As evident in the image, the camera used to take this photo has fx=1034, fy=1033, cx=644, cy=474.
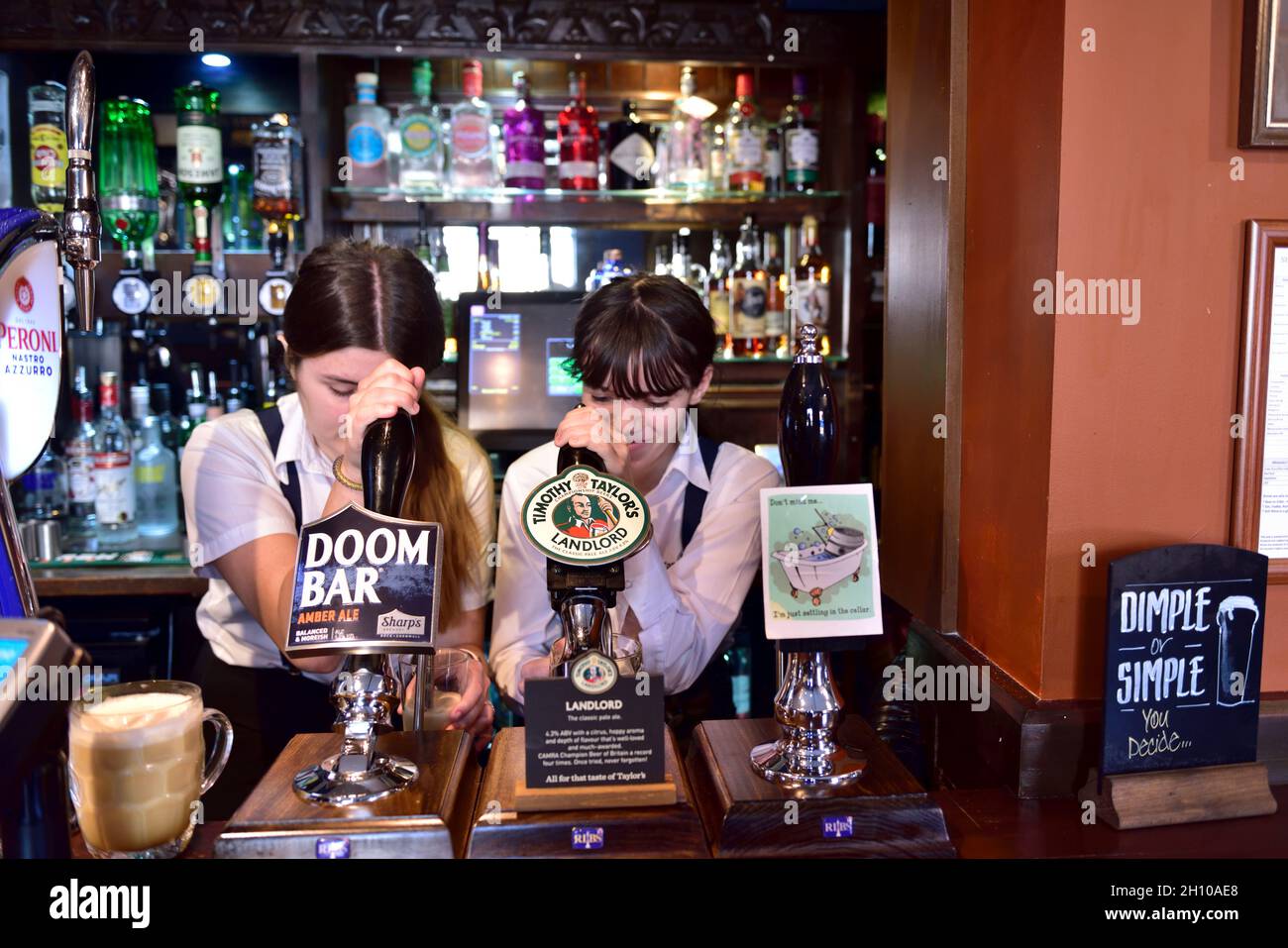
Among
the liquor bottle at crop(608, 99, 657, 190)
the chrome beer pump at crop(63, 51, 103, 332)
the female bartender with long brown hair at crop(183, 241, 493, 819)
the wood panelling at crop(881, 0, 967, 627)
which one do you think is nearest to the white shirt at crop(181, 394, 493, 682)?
the female bartender with long brown hair at crop(183, 241, 493, 819)

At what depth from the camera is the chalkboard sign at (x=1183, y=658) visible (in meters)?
1.11

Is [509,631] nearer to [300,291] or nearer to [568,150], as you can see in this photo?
[300,291]

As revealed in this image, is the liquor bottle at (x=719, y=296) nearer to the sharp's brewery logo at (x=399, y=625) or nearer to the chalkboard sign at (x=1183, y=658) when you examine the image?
the chalkboard sign at (x=1183, y=658)

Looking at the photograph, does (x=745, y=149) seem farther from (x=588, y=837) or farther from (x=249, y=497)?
(x=588, y=837)

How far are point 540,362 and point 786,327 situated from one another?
29.5 inches

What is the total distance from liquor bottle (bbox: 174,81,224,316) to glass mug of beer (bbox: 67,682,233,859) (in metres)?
2.19

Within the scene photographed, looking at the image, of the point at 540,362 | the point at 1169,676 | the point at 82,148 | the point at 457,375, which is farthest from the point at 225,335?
the point at 1169,676

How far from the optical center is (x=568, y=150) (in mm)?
2971

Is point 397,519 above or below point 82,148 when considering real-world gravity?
below

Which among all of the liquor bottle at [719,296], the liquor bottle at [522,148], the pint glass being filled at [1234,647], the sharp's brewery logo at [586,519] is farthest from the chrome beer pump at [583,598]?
the liquor bottle at [522,148]

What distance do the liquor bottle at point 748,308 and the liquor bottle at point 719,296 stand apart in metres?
0.02

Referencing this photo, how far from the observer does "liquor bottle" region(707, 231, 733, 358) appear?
3037 mm

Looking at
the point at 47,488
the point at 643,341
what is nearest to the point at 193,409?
the point at 47,488
